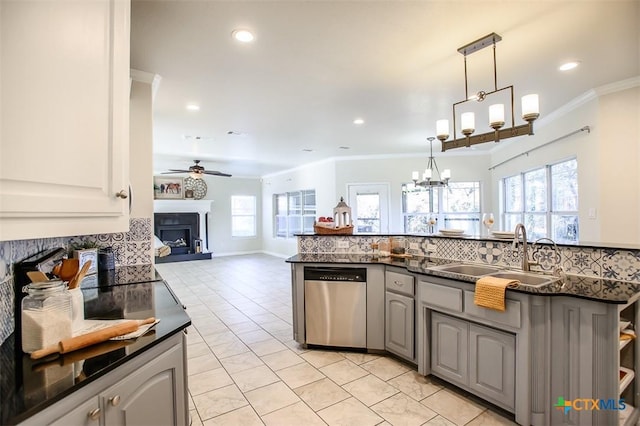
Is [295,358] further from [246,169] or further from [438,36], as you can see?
[246,169]

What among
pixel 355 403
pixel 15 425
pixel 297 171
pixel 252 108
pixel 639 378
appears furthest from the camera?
pixel 297 171

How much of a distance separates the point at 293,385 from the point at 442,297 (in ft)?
4.45

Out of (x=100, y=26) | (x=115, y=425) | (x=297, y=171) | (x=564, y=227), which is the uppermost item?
(x=297, y=171)

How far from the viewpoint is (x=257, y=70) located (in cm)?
290

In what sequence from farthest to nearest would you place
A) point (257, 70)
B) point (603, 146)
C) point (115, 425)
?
1. point (603, 146)
2. point (257, 70)
3. point (115, 425)

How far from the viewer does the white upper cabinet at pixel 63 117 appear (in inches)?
33.5

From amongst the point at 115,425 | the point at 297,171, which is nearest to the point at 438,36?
the point at 115,425

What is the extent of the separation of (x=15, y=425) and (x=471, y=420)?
2318 millimetres

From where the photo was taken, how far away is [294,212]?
9336 mm

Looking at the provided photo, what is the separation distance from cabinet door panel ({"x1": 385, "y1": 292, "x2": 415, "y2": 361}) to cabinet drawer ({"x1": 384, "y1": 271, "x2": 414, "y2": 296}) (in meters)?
0.05

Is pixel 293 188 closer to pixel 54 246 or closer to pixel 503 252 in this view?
pixel 503 252

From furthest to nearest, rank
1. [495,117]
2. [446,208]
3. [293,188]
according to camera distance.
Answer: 1. [293,188]
2. [446,208]
3. [495,117]

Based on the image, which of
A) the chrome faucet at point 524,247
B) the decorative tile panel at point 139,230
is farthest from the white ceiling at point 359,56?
the chrome faucet at point 524,247

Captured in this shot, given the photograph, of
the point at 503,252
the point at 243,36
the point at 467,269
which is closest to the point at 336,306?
the point at 467,269
